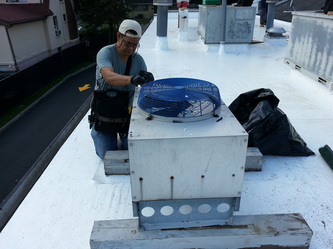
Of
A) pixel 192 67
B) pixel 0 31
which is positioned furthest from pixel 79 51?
pixel 192 67

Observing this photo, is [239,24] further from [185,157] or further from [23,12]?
[23,12]

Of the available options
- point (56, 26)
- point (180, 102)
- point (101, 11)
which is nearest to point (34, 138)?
point (180, 102)

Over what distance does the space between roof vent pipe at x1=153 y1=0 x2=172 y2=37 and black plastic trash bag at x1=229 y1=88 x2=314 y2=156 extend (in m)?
4.73

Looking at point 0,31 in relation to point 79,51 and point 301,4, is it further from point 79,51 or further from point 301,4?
point 301,4

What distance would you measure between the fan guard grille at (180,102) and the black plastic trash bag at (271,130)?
971 millimetres

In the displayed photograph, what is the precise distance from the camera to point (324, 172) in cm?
253

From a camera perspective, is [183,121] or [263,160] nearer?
[183,121]

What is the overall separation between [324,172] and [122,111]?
6.43 feet

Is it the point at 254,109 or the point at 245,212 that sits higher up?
the point at 254,109

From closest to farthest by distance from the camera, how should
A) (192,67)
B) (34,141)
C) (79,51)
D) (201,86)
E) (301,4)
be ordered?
1. (201,86)
2. (192,67)
3. (34,141)
4. (301,4)
5. (79,51)

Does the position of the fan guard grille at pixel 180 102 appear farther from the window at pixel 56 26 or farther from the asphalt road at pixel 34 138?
the window at pixel 56 26

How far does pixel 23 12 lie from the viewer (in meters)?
17.0

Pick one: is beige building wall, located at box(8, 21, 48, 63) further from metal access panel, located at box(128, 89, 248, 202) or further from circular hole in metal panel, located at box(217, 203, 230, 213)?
circular hole in metal panel, located at box(217, 203, 230, 213)

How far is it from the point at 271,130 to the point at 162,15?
5.32m
